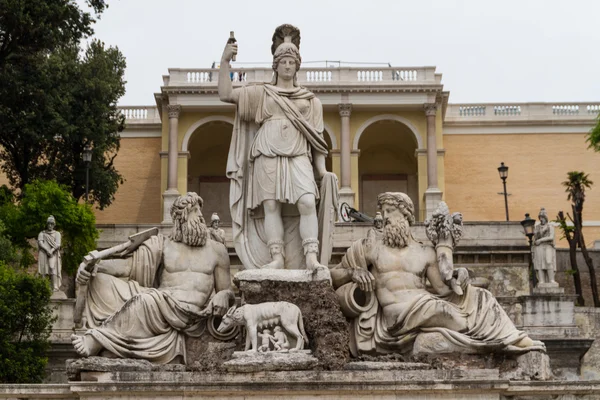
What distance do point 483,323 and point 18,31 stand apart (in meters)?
22.4

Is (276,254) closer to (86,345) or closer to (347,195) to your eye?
(86,345)

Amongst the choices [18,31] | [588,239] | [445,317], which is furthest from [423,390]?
[588,239]

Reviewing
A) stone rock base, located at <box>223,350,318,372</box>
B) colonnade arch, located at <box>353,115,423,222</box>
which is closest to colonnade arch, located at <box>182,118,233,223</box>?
colonnade arch, located at <box>353,115,423,222</box>

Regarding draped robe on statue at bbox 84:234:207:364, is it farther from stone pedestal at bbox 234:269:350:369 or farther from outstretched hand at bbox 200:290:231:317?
stone pedestal at bbox 234:269:350:369

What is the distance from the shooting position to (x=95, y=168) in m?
40.4

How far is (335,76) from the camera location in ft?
174

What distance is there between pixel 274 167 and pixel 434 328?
2.39 metres

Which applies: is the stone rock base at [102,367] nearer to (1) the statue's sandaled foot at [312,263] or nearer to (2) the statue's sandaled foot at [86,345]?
(2) the statue's sandaled foot at [86,345]

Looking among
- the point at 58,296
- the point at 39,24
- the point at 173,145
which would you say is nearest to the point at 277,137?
A: the point at 58,296

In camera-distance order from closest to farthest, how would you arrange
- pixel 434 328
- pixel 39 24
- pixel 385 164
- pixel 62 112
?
pixel 434 328, pixel 39 24, pixel 62 112, pixel 385 164

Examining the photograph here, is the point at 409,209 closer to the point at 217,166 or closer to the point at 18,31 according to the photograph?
the point at 18,31

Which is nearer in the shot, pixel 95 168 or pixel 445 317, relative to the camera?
pixel 445 317

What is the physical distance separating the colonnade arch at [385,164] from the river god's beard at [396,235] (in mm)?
43158

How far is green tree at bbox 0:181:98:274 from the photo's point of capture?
31.6 meters
